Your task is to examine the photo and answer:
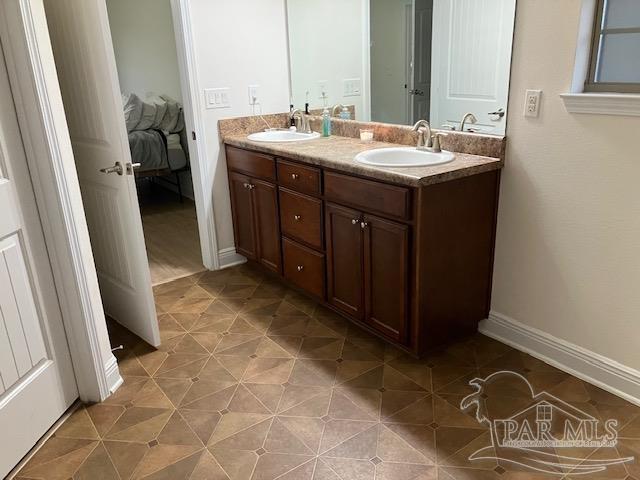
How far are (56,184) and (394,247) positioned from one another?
4.30 feet

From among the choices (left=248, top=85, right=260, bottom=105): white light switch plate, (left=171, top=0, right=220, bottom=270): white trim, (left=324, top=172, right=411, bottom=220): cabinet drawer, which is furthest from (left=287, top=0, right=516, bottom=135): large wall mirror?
(left=171, top=0, right=220, bottom=270): white trim

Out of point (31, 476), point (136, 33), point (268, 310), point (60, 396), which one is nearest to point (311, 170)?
point (268, 310)

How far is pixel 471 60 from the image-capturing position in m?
2.33

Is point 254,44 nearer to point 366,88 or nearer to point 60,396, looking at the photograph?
point 366,88

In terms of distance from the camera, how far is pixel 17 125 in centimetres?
178

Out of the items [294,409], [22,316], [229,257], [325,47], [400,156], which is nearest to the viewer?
[22,316]

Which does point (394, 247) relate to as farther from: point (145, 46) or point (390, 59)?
point (145, 46)

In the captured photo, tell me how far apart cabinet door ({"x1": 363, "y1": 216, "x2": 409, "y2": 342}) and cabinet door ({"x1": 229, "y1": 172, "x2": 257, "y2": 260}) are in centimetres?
106

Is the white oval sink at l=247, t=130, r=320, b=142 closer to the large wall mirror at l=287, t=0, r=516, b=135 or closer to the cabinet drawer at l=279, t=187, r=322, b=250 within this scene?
the large wall mirror at l=287, t=0, r=516, b=135

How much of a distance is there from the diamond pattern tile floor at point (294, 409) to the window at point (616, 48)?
1177 millimetres

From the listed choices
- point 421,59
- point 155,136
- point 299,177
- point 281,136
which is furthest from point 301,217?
point 155,136

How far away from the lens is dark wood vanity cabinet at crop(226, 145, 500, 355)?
6.95 feet

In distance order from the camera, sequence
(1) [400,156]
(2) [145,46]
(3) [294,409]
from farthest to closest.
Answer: (2) [145,46], (1) [400,156], (3) [294,409]

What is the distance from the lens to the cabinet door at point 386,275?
2.16 m
